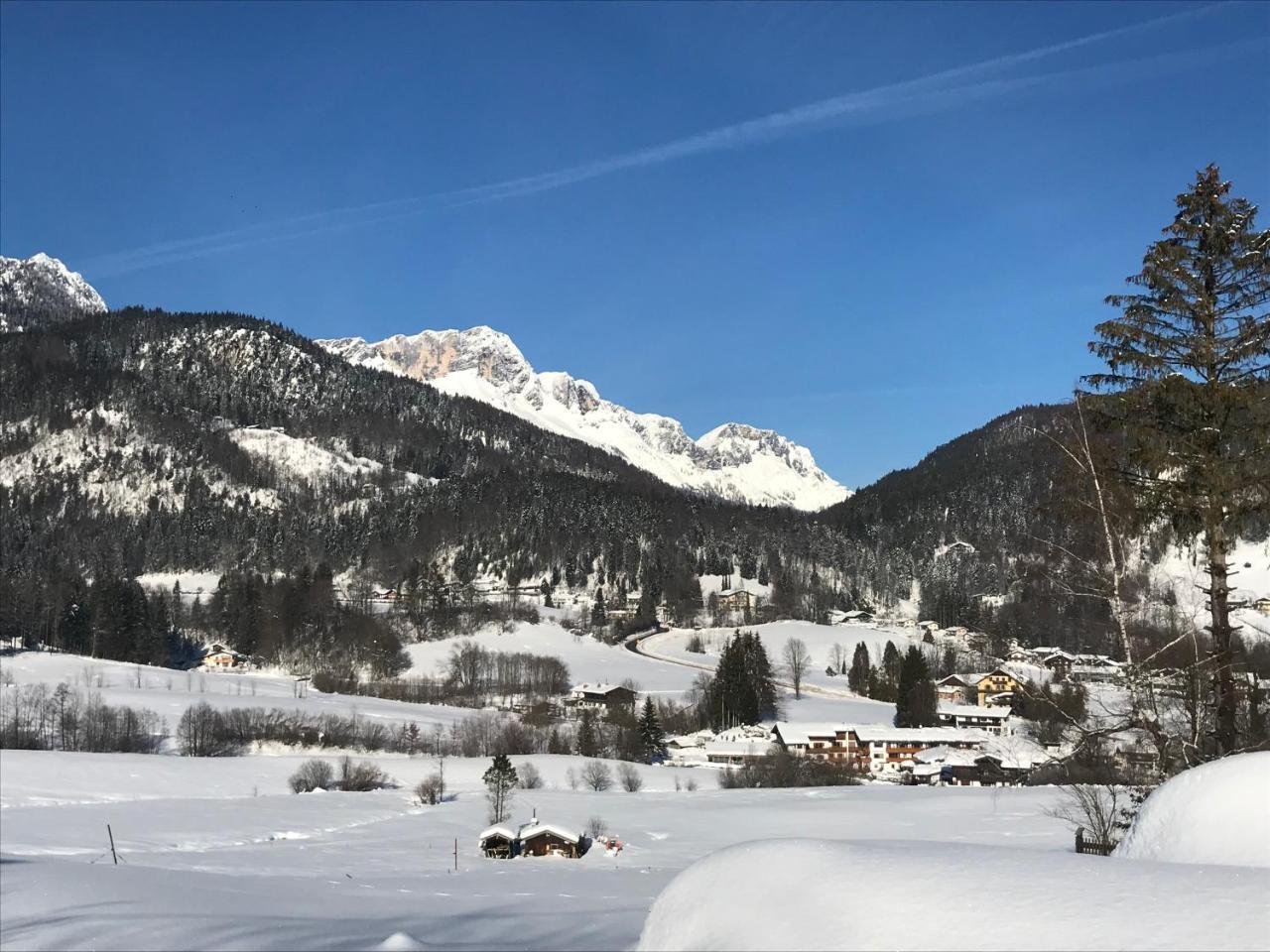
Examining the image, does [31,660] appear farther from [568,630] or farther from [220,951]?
[220,951]

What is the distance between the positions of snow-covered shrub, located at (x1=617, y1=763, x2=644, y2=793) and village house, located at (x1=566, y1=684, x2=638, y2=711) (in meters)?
24.4

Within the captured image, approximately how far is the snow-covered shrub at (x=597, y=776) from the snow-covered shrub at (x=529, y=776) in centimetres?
349

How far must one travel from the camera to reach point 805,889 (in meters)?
2.89

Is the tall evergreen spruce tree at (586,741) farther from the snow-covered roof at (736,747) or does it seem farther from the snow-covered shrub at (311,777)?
the snow-covered shrub at (311,777)

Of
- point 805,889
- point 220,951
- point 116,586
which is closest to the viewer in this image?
point 805,889

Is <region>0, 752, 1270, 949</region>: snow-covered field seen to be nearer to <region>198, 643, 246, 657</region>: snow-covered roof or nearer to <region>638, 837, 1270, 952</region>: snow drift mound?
<region>638, 837, 1270, 952</region>: snow drift mound

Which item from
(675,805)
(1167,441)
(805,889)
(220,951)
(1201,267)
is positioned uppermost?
(1201,267)

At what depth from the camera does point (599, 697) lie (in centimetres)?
10344

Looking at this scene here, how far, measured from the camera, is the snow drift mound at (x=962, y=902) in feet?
8.04

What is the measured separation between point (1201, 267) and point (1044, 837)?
35146mm

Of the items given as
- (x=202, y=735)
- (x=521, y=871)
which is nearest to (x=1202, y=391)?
(x=521, y=871)

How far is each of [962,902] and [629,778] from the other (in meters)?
71.1

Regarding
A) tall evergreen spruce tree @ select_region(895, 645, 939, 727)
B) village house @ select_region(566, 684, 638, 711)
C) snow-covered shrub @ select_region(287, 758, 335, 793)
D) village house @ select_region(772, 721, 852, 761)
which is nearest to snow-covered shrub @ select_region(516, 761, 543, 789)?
snow-covered shrub @ select_region(287, 758, 335, 793)

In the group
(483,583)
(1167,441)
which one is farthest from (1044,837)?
(483,583)
